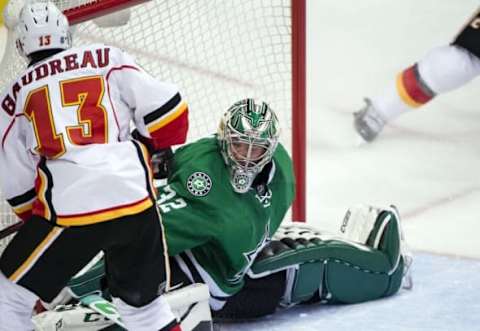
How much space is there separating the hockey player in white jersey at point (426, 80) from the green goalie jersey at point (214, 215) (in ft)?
3.59

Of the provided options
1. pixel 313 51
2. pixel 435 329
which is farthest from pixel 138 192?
pixel 313 51

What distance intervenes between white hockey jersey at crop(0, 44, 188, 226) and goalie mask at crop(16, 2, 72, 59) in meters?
0.04

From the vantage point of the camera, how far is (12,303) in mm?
1918

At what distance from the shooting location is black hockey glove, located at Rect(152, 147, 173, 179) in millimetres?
2289

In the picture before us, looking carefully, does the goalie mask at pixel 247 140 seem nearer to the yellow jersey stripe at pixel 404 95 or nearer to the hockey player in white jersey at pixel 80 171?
the hockey player in white jersey at pixel 80 171

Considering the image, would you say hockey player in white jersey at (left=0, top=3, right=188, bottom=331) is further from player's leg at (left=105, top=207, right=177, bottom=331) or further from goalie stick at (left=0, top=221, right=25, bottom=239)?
goalie stick at (left=0, top=221, right=25, bottom=239)

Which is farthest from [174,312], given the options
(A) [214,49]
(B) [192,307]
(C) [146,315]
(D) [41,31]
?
(A) [214,49]

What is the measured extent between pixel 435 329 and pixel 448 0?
1.82 m

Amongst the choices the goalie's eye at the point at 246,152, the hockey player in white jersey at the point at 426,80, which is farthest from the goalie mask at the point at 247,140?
the hockey player in white jersey at the point at 426,80

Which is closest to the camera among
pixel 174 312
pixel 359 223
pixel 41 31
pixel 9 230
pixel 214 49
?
pixel 41 31

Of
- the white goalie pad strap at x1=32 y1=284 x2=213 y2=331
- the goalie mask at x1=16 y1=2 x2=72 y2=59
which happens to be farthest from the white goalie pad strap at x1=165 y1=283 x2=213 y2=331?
the goalie mask at x1=16 y1=2 x2=72 y2=59

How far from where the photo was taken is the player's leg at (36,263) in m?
1.88

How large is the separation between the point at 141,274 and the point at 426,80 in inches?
65.0

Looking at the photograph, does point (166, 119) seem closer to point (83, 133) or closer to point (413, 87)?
point (83, 133)
